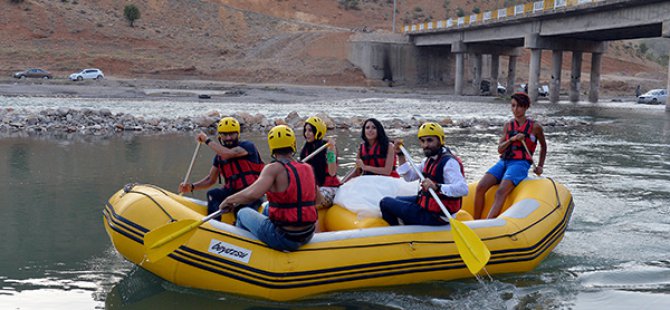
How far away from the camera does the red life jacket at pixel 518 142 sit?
7828 millimetres

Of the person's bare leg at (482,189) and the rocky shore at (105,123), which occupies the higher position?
the person's bare leg at (482,189)

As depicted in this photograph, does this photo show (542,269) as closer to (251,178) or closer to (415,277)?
(415,277)

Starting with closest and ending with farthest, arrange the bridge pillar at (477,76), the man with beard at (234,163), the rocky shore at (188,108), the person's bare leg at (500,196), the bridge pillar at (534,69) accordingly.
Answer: the man with beard at (234,163), the person's bare leg at (500,196), the rocky shore at (188,108), the bridge pillar at (534,69), the bridge pillar at (477,76)

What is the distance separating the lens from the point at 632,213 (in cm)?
970

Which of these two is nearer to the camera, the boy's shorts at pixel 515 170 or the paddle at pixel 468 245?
the paddle at pixel 468 245

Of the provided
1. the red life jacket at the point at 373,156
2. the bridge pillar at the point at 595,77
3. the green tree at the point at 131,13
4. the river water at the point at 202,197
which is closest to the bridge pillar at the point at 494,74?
the bridge pillar at the point at 595,77

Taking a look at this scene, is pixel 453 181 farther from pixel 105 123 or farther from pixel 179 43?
pixel 179 43

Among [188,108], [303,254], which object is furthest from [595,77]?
[303,254]

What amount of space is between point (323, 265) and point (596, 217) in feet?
16.2

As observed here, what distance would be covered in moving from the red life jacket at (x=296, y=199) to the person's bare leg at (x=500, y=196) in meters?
2.66

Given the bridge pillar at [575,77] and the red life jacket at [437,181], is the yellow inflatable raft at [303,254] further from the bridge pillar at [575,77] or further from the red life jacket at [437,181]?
the bridge pillar at [575,77]

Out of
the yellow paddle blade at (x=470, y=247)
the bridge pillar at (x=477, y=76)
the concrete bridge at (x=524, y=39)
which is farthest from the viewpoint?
the bridge pillar at (x=477, y=76)

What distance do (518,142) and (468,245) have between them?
2.06m

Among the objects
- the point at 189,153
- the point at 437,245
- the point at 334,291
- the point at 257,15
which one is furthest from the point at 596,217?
the point at 257,15
